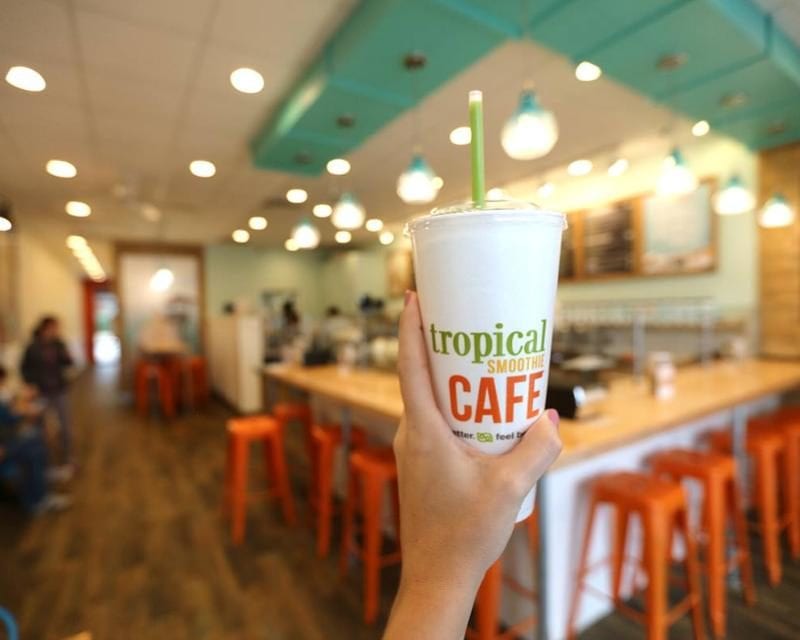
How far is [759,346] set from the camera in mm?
3338

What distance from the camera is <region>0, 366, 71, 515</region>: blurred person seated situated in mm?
2723

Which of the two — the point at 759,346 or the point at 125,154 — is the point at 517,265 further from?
the point at 759,346

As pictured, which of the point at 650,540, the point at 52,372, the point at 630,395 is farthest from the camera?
the point at 52,372

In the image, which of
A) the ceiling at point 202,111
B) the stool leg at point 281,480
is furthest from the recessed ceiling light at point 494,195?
the stool leg at point 281,480

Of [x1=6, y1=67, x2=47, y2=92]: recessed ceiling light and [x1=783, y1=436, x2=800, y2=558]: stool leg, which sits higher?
[x1=6, y1=67, x2=47, y2=92]: recessed ceiling light

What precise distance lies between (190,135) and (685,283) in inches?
165

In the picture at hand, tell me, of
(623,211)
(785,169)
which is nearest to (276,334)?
(623,211)

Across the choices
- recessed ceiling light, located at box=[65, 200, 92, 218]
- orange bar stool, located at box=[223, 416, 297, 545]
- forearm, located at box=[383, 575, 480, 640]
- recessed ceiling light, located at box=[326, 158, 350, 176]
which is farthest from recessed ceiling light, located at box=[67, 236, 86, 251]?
orange bar stool, located at box=[223, 416, 297, 545]

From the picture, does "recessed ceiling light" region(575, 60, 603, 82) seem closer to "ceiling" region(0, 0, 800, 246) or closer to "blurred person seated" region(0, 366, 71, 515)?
"ceiling" region(0, 0, 800, 246)

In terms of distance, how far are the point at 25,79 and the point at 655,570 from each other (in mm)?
2183

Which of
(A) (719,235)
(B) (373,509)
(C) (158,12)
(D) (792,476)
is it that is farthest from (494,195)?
(A) (719,235)

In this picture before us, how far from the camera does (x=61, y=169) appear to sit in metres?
0.73

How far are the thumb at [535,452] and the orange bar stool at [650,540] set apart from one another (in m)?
1.49

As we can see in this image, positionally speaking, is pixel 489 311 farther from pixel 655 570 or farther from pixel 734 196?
pixel 734 196
